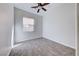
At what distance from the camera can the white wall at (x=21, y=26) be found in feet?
4.74

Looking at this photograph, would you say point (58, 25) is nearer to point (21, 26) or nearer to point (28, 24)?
point (28, 24)

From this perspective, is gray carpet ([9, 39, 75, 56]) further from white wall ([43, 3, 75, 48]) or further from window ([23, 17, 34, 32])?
window ([23, 17, 34, 32])

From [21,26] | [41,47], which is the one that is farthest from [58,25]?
[21,26]

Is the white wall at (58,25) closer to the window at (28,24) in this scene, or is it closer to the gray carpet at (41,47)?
the gray carpet at (41,47)

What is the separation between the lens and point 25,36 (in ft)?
5.04

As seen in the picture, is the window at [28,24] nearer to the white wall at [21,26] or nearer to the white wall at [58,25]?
the white wall at [21,26]

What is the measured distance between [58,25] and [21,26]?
0.73 m

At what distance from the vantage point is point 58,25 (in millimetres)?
1535

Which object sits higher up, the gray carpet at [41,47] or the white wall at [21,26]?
the white wall at [21,26]

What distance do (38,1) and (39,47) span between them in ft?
2.63

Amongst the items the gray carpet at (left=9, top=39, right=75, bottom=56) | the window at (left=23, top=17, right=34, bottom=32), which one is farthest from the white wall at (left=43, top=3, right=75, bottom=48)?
the window at (left=23, top=17, right=34, bottom=32)

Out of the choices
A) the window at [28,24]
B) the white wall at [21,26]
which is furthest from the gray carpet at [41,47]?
the window at [28,24]

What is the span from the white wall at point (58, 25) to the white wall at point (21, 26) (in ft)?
0.41

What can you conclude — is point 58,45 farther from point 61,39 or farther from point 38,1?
point 38,1
